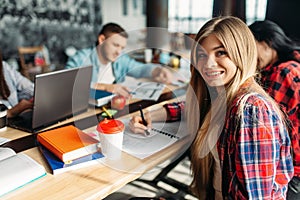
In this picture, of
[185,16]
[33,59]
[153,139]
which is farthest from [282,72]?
[185,16]

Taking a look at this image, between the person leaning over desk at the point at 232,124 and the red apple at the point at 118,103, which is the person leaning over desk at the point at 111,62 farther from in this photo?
the person leaning over desk at the point at 232,124

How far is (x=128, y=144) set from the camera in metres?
1.05

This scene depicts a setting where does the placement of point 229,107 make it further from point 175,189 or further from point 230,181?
point 175,189

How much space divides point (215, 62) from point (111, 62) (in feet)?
4.18

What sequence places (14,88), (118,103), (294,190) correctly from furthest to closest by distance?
(14,88), (118,103), (294,190)

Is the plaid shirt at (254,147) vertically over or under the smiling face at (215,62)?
under

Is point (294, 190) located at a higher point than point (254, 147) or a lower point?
lower

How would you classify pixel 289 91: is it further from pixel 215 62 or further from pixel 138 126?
pixel 138 126

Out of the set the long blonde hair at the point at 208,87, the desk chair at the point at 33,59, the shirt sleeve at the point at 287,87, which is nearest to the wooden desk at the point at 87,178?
the long blonde hair at the point at 208,87

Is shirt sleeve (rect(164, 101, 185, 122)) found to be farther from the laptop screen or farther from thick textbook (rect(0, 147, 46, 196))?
thick textbook (rect(0, 147, 46, 196))

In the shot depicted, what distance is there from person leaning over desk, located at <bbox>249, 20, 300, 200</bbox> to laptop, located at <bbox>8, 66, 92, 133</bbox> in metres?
0.85

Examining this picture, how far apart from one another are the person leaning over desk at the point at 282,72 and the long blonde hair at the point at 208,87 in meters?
0.31

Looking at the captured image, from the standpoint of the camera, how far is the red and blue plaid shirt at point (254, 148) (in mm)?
852

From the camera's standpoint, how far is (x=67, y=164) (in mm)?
897
